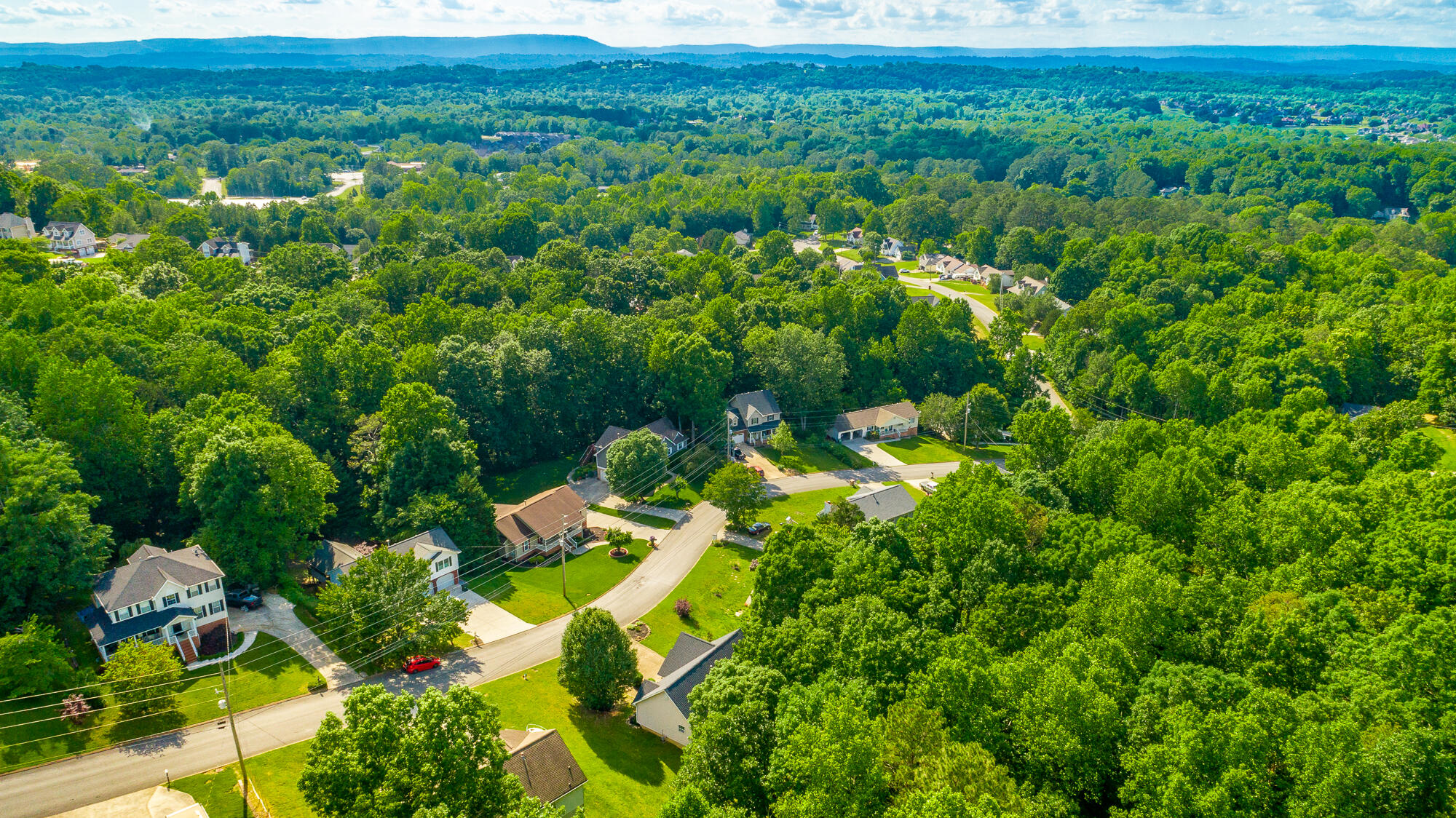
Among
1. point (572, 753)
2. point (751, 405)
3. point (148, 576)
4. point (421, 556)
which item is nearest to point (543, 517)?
point (421, 556)

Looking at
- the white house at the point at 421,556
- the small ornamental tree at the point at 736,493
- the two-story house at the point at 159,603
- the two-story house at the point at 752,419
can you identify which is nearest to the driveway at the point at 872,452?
the two-story house at the point at 752,419

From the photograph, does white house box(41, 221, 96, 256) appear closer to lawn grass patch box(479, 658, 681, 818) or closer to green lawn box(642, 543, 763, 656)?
green lawn box(642, 543, 763, 656)

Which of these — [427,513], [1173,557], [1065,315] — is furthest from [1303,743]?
[1065,315]

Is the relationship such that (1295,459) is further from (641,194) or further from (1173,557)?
(641,194)

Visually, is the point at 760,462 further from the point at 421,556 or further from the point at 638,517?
the point at 421,556

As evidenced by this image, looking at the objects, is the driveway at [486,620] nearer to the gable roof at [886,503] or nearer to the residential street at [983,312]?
the gable roof at [886,503]

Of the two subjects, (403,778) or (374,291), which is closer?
(403,778)
